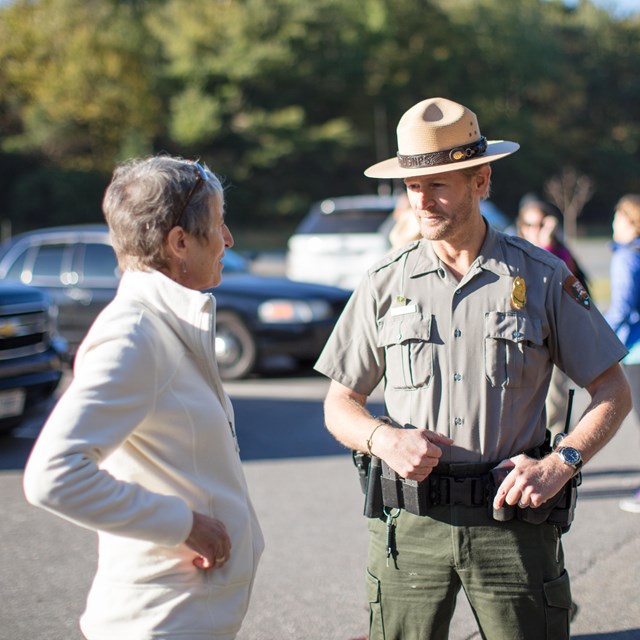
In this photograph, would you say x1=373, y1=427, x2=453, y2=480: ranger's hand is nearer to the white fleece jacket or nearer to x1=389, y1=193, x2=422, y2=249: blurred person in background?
the white fleece jacket

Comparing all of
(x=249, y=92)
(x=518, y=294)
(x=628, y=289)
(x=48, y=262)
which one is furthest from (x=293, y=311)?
(x=249, y=92)

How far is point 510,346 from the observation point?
261 cm

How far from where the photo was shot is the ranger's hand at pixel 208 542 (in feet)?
6.55

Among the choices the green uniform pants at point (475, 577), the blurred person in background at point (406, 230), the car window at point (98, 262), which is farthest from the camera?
the car window at point (98, 262)

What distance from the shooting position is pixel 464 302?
269cm

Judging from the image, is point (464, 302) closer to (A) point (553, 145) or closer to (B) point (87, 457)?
(B) point (87, 457)

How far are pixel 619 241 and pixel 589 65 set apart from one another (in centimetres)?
6559

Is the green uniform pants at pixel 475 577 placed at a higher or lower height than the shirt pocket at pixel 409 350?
lower

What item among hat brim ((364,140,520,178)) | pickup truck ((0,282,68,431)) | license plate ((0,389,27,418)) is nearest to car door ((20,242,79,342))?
pickup truck ((0,282,68,431))

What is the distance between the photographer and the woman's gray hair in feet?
6.89

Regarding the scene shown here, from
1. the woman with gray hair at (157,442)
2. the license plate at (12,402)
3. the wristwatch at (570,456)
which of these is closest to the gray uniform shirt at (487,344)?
the wristwatch at (570,456)

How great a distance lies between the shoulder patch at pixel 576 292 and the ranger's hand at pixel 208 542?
1.22 m

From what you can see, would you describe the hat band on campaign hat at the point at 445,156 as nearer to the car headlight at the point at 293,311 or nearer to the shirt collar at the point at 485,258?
the shirt collar at the point at 485,258

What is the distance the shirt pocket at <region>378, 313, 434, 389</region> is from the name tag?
0.03ft
